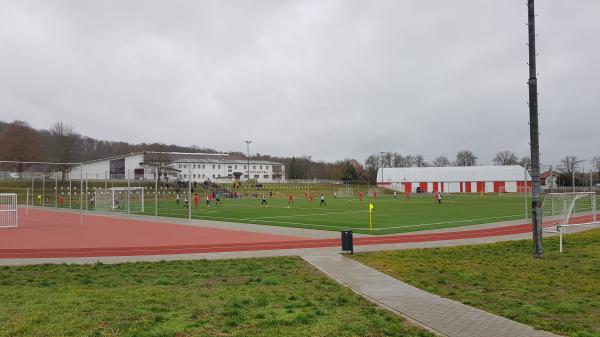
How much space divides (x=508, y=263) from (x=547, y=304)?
5.21m

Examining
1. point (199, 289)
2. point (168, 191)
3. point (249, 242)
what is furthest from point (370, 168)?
point (199, 289)

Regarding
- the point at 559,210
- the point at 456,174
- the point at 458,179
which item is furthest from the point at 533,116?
the point at 456,174

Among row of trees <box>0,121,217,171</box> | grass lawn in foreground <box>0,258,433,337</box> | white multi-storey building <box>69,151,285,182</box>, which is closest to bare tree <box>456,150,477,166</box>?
white multi-storey building <box>69,151,285,182</box>

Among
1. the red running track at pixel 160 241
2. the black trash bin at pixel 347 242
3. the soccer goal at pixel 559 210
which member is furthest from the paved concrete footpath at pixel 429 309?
the soccer goal at pixel 559 210

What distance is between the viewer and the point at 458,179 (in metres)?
109

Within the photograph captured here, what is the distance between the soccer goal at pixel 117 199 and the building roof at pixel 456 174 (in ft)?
247

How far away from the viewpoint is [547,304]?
27.5 feet

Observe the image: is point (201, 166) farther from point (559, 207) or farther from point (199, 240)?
point (559, 207)

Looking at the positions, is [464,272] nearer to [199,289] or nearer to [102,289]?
[199,289]

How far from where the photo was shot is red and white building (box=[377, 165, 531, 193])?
339ft

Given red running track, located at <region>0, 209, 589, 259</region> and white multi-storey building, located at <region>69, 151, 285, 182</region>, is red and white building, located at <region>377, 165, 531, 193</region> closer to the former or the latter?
white multi-storey building, located at <region>69, 151, 285, 182</region>

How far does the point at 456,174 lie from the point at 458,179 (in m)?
1.44

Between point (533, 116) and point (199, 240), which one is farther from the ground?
point (533, 116)

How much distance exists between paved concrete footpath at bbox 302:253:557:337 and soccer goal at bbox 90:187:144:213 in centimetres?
3729
